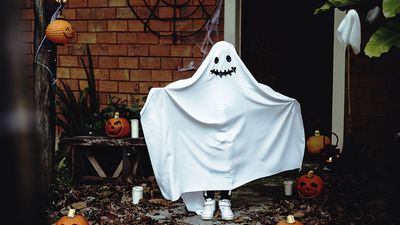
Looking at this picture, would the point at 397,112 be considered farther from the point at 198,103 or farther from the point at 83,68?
the point at 83,68

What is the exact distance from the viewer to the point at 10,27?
0.34 m

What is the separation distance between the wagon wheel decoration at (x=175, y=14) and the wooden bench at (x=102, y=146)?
1687mm

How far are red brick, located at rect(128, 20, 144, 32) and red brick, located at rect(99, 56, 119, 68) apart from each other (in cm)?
49

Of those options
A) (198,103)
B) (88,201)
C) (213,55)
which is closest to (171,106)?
(198,103)

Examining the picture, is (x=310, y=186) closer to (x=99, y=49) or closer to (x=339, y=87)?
(x=339, y=87)

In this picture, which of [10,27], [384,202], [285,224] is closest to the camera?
[10,27]

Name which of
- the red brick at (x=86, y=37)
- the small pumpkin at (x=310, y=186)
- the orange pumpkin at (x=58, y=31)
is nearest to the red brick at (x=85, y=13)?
Answer: the red brick at (x=86, y=37)

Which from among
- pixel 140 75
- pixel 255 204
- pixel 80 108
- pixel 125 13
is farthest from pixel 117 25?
pixel 255 204

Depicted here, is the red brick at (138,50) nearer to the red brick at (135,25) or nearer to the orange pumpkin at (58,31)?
the red brick at (135,25)

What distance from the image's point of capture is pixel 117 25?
7.77 m

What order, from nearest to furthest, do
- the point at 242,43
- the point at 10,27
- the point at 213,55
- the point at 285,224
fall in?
the point at 10,27 → the point at 285,224 → the point at 213,55 → the point at 242,43

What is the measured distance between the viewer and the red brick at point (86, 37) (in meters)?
7.90

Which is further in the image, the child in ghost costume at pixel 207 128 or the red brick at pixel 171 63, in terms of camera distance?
the red brick at pixel 171 63

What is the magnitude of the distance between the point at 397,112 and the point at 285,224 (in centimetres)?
341
